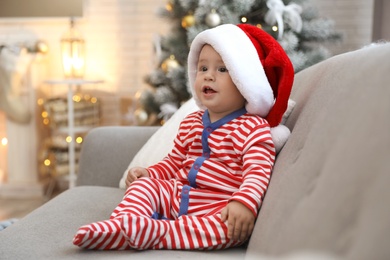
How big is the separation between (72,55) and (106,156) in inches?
73.5

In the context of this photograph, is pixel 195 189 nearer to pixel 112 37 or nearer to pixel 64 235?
pixel 64 235

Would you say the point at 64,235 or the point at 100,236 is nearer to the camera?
the point at 100,236

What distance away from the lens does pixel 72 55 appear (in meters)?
3.62

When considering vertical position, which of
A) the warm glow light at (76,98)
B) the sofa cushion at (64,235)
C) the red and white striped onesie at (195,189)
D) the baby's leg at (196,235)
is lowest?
the sofa cushion at (64,235)

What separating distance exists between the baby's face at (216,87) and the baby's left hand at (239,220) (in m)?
0.33

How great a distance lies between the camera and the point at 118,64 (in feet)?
12.8

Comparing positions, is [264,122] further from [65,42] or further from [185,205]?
[65,42]

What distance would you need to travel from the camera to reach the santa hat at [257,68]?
1.28m

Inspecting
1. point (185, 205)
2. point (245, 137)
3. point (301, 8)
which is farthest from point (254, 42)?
point (301, 8)

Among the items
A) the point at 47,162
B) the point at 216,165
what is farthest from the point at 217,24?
the point at 47,162

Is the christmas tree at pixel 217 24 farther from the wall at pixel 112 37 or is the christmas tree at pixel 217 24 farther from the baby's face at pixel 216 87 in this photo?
the baby's face at pixel 216 87

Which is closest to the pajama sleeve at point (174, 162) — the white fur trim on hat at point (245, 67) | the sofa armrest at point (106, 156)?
the white fur trim on hat at point (245, 67)

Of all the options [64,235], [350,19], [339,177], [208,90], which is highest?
[350,19]

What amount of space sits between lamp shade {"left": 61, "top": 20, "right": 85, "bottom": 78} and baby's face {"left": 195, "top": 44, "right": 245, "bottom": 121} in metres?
2.41
